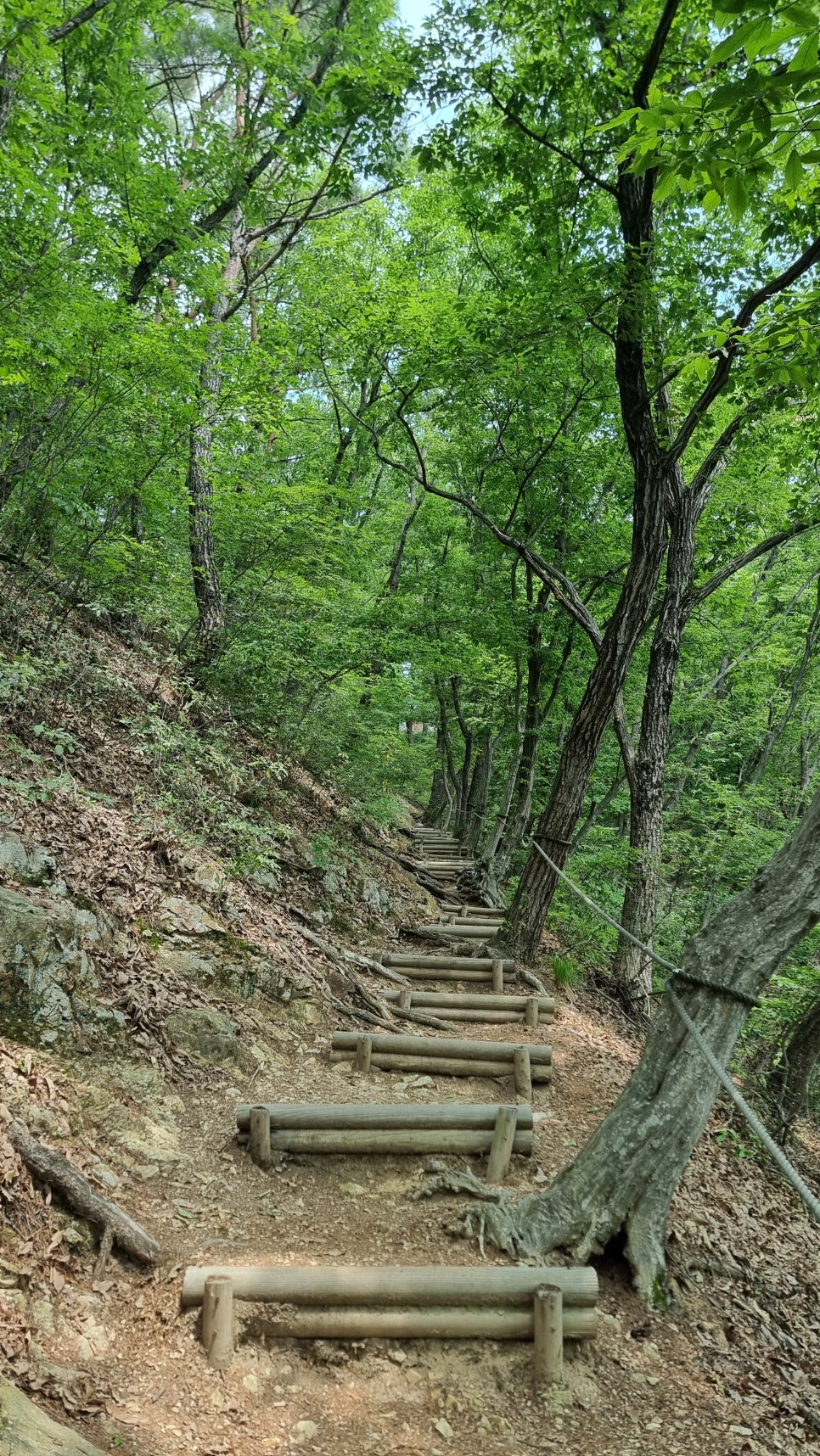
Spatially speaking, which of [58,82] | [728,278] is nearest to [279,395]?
[58,82]

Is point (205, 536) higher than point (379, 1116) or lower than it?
higher

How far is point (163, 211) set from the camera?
797cm

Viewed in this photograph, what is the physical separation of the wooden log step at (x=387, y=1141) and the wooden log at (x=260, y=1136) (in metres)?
0.06

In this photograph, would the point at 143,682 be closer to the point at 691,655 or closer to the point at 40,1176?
the point at 40,1176

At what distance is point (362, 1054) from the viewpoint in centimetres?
587

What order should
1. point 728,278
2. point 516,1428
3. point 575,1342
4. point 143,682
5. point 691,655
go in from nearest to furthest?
point 516,1428, point 575,1342, point 728,278, point 143,682, point 691,655

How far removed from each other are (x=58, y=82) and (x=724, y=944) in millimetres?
11820

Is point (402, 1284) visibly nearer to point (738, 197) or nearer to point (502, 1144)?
point (502, 1144)

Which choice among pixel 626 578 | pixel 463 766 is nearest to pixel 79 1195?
pixel 626 578

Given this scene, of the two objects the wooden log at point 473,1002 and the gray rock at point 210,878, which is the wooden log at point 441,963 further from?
the gray rock at point 210,878

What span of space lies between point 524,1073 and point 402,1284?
8.57 ft

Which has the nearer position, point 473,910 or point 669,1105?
point 669,1105

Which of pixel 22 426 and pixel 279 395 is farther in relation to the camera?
pixel 279 395

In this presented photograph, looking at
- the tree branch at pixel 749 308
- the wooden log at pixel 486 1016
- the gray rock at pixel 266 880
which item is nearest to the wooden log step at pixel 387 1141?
the wooden log at pixel 486 1016
